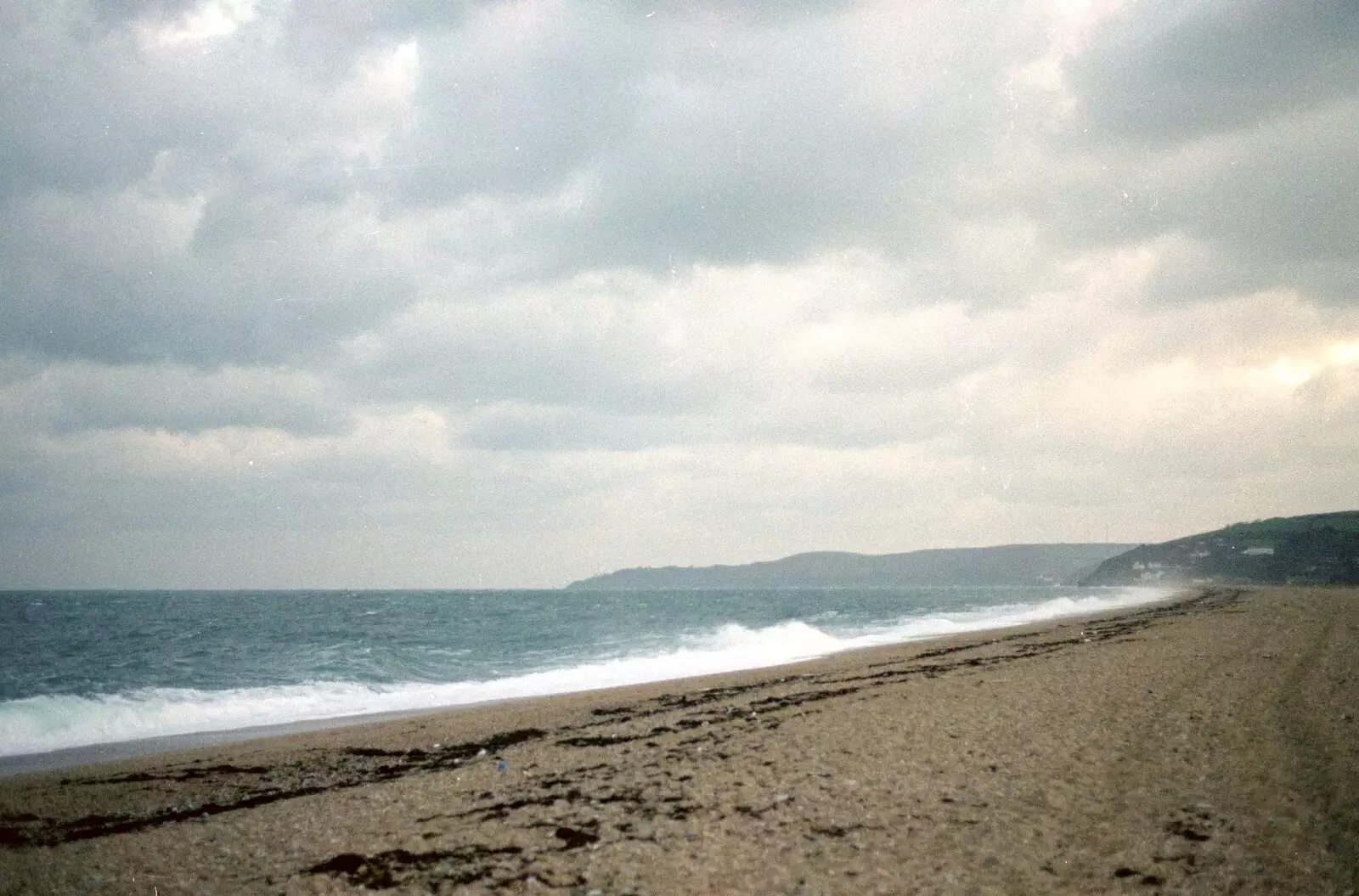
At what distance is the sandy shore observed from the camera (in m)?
6.43

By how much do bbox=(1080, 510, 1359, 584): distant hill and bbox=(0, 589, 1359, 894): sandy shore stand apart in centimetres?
10896

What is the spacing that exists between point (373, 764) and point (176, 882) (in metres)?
5.31

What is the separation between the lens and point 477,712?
732 inches

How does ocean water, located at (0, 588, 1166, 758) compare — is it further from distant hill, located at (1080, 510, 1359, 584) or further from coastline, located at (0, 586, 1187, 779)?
distant hill, located at (1080, 510, 1359, 584)

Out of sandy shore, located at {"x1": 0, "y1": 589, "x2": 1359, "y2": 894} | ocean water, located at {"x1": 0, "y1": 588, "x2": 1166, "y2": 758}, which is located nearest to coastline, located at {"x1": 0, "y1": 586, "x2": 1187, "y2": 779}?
ocean water, located at {"x1": 0, "y1": 588, "x2": 1166, "y2": 758}

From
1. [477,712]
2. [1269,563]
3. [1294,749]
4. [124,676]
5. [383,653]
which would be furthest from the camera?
[1269,563]

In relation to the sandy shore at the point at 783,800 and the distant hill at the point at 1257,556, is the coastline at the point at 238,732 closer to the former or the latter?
the sandy shore at the point at 783,800

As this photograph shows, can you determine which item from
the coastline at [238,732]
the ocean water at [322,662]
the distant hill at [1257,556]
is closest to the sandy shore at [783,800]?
the coastline at [238,732]

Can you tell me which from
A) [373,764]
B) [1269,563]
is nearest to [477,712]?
[373,764]

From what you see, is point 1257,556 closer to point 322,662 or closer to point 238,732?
point 322,662

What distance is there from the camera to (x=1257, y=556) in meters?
122

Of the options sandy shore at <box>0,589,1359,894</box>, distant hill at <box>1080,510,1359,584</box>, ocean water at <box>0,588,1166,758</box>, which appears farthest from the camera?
distant hill at <box>1080,510,1359,584</box>

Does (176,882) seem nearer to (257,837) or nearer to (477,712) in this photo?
(257,837)

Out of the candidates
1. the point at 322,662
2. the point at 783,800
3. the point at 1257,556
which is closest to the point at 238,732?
the point at 783,800
